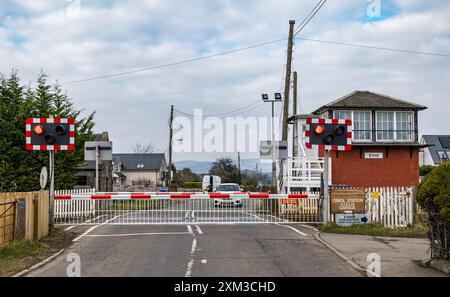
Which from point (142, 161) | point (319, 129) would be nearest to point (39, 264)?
point (319, 129)

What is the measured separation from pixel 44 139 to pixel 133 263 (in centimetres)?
710

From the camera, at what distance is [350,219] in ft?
57.6

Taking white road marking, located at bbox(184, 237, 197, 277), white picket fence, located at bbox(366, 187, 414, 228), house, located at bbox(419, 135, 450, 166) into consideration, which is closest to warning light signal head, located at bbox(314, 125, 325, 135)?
white picket fence, located at bbox(366, 187, 414, 228)

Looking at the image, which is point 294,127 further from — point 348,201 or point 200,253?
point 200,253

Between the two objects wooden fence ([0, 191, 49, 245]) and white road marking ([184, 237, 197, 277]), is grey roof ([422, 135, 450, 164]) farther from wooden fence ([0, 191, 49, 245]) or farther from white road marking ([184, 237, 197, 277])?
wooden fence ([0, 191, 49, 245])

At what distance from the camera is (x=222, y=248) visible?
12992 millimetres

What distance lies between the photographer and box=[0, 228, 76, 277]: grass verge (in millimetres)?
10573

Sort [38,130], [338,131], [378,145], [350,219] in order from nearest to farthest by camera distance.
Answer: [38,130] < [350,219] < [338,131] < [378,145]

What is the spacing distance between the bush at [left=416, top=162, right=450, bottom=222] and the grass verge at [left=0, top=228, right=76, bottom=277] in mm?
7665

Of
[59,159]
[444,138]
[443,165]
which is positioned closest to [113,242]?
[443,165]

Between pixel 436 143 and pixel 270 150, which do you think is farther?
pixel 436 143

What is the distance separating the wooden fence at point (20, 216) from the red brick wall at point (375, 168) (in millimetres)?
25423

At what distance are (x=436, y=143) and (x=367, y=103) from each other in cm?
5360
